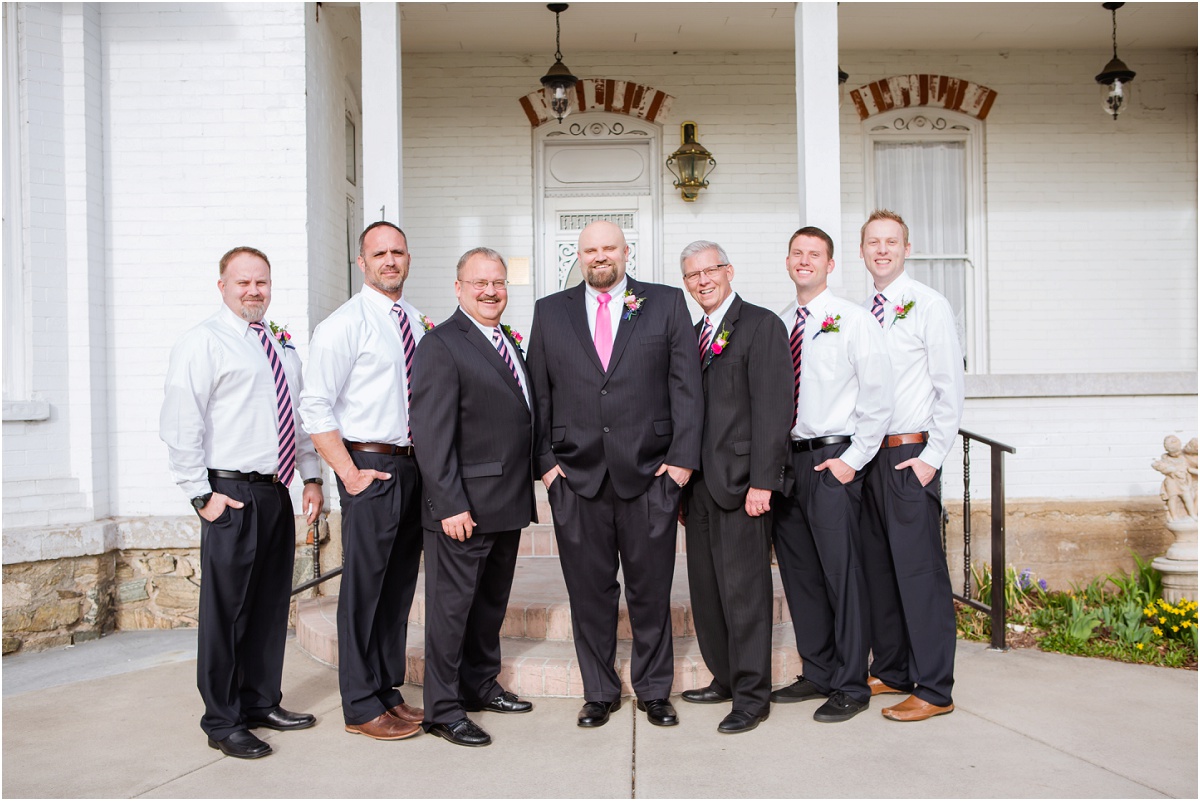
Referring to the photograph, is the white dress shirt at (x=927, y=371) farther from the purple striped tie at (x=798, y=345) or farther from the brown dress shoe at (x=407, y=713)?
the brown dress shoe at (x=407, y=713)

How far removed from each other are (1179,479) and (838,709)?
12.3 feet

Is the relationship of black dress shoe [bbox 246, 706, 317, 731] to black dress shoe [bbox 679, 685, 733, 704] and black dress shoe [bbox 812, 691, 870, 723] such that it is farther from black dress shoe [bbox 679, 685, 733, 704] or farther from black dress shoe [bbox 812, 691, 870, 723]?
black dress shoe [bbox 812, 691, 870, 723]

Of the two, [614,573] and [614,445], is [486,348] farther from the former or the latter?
[614,573]

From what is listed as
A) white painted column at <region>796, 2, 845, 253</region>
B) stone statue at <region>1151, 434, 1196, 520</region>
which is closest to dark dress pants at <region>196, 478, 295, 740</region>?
white painted column at <region>796, 2, 845, 253</region>

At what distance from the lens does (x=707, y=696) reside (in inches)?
160

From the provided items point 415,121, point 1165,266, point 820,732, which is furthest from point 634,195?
point 820,732

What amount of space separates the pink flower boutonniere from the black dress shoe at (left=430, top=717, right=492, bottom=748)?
174cm

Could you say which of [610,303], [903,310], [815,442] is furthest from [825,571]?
[610,303]

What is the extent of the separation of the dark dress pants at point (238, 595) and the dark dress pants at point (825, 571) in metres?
2.08

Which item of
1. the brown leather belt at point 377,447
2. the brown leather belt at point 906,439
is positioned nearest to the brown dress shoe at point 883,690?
the brown leather belt at point 906,439

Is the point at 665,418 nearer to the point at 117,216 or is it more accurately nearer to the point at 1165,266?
the point at 117,216

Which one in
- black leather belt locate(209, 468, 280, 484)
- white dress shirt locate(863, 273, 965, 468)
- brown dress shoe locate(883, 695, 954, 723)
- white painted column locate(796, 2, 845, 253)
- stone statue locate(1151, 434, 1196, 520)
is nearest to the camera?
black leather belt locate(209, 468, 280, 484)

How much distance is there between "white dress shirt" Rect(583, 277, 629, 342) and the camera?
12.6ft

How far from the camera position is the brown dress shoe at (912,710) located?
3812 mm
